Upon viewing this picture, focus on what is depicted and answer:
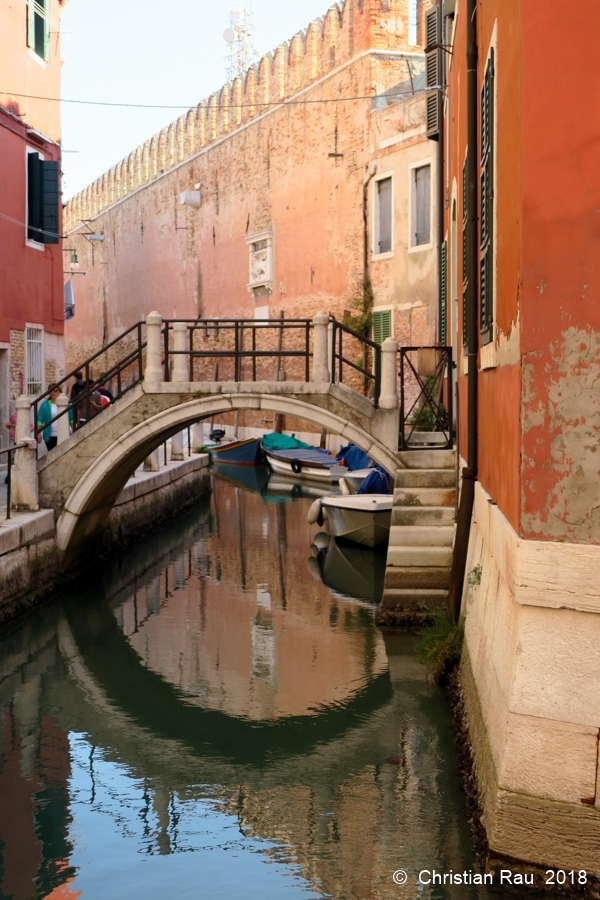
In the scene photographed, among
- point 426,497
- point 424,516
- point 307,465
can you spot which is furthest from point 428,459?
point 307,465

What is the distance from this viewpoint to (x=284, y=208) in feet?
78.3

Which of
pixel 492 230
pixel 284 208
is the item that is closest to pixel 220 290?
pixel 284 208

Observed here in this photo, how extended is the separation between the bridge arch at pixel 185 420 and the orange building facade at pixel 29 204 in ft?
12.3

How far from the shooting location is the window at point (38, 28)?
50.1 ft

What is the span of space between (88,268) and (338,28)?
766 inches

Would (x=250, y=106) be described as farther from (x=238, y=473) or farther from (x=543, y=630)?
(x=543, y=630)

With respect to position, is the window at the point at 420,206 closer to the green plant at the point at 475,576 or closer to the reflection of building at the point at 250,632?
the reflection of building at the point at 250,632

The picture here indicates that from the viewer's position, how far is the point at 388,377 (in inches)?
408

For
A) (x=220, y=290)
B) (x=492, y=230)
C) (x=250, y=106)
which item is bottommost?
(x=492, y=230)

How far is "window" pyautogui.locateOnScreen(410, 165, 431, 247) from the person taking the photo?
1736 centimetres

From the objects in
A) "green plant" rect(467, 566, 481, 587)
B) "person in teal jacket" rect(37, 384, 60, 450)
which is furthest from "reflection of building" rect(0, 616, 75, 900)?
"person in teal jacket" rect(37, 384, 60, 450)

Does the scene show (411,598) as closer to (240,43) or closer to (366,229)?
(366,229)

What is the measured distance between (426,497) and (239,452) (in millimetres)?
15125

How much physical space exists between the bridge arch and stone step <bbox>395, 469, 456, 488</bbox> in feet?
2.26
